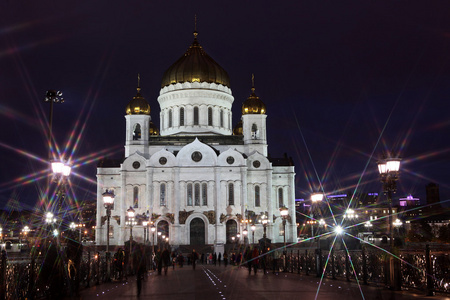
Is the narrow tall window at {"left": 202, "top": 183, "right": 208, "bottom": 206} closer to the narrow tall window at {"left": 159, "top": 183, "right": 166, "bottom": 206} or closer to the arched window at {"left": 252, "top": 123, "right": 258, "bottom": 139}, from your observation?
the narrow tall window at {"left": 159, "top": 183, "right": 166, "bottom": 206}

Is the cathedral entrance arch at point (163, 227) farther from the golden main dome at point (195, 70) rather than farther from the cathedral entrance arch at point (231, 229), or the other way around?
the golden main dome at point (195, 70)

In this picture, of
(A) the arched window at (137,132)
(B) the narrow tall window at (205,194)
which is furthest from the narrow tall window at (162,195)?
(A) the arched window at (137,132)

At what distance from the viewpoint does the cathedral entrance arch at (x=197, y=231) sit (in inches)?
2398

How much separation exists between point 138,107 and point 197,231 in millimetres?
17422

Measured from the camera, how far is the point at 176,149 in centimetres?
6531

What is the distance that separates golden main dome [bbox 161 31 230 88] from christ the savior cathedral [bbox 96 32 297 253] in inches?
6.1

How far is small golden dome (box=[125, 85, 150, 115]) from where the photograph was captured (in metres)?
65.9

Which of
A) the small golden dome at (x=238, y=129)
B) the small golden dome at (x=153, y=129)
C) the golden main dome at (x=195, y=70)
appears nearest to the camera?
the golden main dome at (x=195, y=70)

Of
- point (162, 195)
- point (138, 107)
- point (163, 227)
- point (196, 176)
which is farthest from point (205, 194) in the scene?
point (138, 107)

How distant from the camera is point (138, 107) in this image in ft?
217

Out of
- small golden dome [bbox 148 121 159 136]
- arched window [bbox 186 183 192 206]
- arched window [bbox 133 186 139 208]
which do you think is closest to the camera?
arched window [bbox 186 183 192 206]

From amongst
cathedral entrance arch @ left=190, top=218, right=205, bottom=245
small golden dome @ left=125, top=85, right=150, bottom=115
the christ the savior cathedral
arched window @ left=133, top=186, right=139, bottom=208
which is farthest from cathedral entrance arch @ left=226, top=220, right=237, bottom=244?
small golden dome @ left=125, top=85, right=150, bottom=115

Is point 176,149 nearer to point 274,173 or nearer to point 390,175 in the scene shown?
point 274,173

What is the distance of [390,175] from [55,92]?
17836 millimetres
